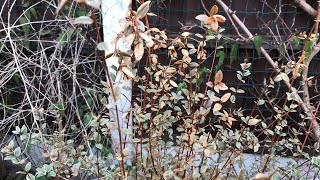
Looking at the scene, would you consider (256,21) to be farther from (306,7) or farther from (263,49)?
(306,7)

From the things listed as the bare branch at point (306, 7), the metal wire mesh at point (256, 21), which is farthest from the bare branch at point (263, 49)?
the bare branch at point (306, 7)

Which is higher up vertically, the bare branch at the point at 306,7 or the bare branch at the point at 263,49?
the bare branch at the point at 306,7

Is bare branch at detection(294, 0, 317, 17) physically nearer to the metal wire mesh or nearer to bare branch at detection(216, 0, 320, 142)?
the metal wire mesh

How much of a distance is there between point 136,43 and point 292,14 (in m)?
1.34

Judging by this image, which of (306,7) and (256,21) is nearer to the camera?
(306,7)

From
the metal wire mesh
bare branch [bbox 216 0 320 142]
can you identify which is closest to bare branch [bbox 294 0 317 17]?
the metal wire mesh

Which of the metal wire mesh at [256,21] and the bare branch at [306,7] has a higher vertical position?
the bare branch at [306,7]

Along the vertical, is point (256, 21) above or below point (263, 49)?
above

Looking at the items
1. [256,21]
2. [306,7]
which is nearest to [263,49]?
[256,21]

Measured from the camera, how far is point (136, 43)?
36.7 inches

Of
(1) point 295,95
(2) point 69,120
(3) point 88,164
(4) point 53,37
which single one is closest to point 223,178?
(1) point 295,95

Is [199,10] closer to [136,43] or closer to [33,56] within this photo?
[33,56]

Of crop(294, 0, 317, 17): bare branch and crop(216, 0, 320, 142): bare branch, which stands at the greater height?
crop(294, 0, 317, 17): bare branch

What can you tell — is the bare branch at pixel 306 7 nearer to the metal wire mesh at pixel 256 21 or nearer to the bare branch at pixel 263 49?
the metal wire mesh at pixel 256 21
